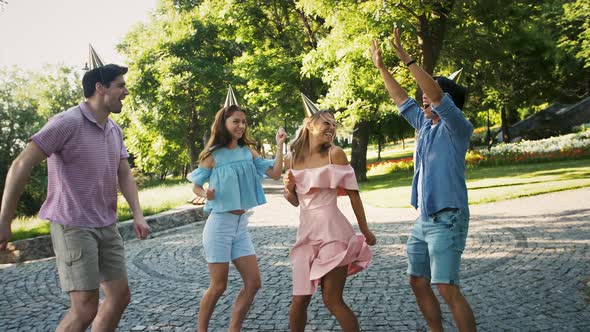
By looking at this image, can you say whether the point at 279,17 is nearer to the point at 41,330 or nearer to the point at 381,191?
the point at 381,191

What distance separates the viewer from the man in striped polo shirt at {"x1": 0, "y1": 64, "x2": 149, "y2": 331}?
3.09 m

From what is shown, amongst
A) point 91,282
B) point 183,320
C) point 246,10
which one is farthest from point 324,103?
point 91,282

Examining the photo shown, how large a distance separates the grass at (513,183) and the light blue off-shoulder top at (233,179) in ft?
31.6

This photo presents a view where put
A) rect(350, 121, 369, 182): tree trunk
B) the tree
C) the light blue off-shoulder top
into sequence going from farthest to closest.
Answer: the tree, rect(350, 121, 369, 182): tree trunk, the light blue off-shoulder top

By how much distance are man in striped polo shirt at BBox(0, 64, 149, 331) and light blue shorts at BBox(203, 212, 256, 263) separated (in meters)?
0.79

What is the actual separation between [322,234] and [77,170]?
1.74 m

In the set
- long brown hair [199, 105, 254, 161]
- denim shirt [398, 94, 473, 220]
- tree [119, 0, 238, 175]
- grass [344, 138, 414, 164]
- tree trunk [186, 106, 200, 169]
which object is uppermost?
tree [119, 0, 238, 175]

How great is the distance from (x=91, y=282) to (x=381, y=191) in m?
14.8

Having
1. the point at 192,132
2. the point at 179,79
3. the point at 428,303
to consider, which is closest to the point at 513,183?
the point at 428,303

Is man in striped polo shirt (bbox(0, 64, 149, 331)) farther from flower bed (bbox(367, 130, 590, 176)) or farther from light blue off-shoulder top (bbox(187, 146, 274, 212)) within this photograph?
flower bed (bbox(367, 130, 590, 176))

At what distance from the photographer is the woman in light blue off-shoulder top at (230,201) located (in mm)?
4055

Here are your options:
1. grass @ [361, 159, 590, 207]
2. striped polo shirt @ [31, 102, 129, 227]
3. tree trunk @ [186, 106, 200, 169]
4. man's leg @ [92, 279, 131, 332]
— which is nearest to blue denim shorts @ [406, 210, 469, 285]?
man's leg @ [92, 279, 131, 332]

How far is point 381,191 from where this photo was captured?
17297 mm

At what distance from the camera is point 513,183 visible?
15461mm
